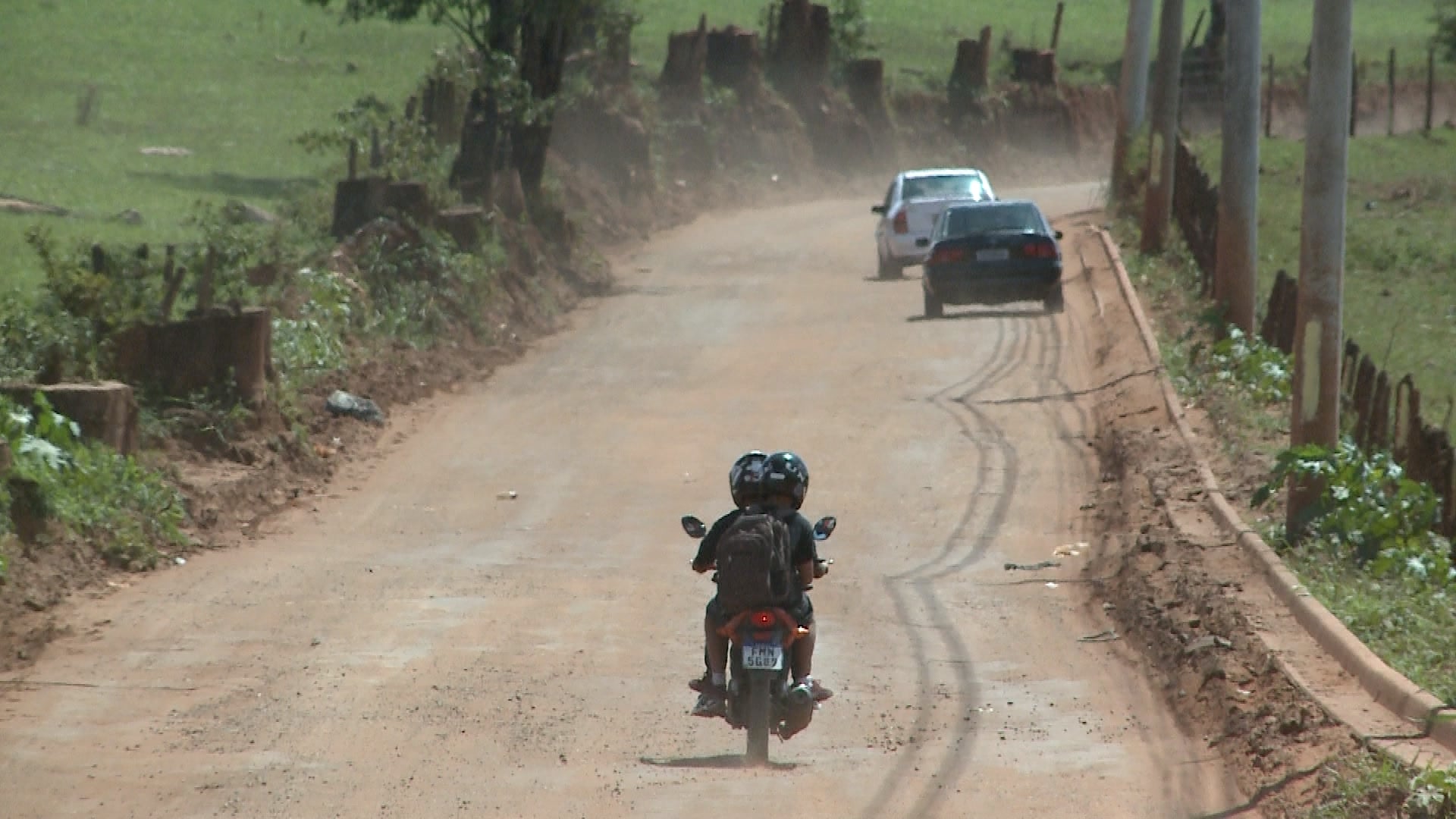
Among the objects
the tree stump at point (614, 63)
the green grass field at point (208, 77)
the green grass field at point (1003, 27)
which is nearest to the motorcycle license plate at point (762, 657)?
the green grass field at point (208, 77)

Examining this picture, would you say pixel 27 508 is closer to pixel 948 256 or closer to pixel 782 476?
pixel 782 476

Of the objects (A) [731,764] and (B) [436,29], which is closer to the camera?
(A) [731,764]

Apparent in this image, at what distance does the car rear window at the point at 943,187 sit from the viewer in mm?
33156

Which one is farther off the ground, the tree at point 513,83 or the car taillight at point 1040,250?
the tree at point 513,83

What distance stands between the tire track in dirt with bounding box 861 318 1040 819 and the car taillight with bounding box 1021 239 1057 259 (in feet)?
→ 6.72

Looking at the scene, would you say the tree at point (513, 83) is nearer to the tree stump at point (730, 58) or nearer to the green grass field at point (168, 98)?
the green grass field at point (168, 98)

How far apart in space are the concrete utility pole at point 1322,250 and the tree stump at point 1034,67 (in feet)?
173

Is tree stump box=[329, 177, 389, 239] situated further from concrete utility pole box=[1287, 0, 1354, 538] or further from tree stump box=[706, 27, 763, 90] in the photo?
tree stump box=[706, 27, 763, 90]

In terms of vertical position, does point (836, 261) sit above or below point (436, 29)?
below

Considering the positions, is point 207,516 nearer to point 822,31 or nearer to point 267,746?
point 267,746

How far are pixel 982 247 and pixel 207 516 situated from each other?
13641mm

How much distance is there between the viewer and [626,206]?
42.6 meters

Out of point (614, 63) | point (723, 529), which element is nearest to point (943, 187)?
point (614, 63)

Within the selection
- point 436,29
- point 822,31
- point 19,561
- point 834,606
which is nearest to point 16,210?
point 19,561
